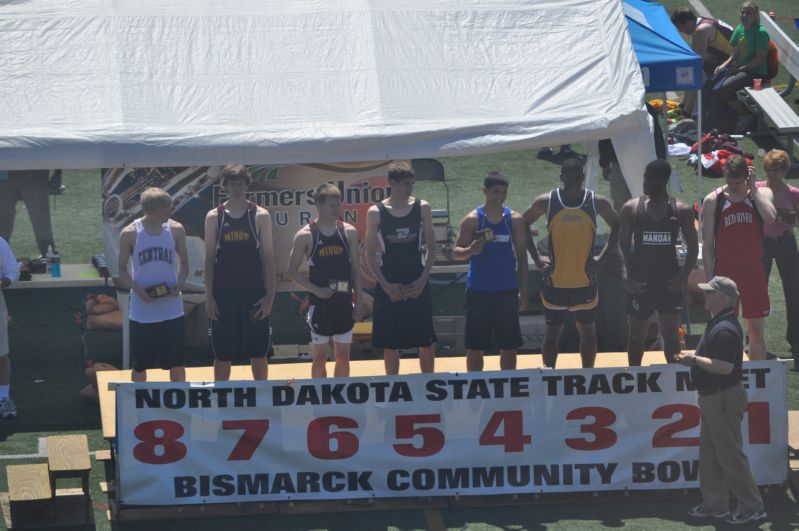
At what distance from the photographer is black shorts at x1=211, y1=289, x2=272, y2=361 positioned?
382 inches

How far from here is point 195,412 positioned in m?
8.59

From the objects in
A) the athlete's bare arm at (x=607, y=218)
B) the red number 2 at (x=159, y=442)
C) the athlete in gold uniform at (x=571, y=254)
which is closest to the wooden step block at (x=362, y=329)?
the athlete in gold uniform at (x=571, y=254)

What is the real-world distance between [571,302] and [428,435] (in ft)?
5.83

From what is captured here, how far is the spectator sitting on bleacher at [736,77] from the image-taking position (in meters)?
18.6

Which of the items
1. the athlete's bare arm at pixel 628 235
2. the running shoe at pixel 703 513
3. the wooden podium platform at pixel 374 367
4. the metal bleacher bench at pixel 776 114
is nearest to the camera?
the running shoe at pixel 703 513

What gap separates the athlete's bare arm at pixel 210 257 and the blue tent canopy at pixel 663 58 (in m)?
4.00

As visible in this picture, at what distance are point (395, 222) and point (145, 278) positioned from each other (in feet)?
5.91

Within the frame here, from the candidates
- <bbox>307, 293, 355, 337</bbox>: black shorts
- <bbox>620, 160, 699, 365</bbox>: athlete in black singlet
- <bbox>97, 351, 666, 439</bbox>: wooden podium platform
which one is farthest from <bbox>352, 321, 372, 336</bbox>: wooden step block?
<bbox>620, 160, 699, 365</bbox>: athlete in black singlet

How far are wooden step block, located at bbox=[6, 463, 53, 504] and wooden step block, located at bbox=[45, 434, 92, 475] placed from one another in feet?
0.30

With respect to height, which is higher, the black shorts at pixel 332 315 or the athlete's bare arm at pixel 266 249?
the athlete's bare arm at pixel 266 249

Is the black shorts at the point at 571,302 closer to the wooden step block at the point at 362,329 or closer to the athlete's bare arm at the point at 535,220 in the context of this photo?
the athlete's bare arm at the point at 535,220

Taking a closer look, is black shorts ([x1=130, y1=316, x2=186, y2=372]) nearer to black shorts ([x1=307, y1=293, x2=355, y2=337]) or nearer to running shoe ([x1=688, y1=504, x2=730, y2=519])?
black shorts ([x1=307, y1=293, x2=355, y2=337])

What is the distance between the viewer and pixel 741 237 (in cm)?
992

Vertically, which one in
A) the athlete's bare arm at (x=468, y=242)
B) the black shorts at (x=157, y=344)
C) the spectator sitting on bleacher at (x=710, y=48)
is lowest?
the black shorts at (x=157, y=344)
